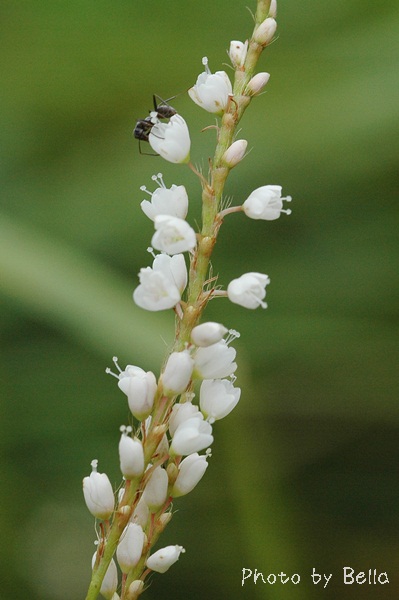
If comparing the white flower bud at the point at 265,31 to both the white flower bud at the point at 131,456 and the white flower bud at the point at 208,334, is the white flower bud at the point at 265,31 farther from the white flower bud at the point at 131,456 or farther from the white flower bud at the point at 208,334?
the white flower bud at the point at 131,456

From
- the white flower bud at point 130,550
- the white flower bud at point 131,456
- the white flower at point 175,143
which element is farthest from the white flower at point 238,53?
the white flower bud at point 130,550

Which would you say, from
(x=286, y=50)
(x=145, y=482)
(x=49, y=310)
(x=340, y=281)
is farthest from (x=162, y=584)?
(x=286, y=50)

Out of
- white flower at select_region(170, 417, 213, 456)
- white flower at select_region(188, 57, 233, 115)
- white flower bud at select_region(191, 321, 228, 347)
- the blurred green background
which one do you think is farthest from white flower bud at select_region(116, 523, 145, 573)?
the blurred green background

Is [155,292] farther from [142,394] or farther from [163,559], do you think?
[163,559]

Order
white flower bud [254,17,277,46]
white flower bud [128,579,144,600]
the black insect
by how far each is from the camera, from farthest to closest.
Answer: the black insect
white flower bud [254,17,277,46]
white flower bud [128,579,144,600]

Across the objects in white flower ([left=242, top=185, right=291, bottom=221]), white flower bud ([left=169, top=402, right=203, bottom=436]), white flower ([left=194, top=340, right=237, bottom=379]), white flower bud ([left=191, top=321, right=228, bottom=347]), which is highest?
white flower ([left=242, top=185, right=291, bottom=221])

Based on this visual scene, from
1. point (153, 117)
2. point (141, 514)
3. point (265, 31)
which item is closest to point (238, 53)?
point (265, 31)

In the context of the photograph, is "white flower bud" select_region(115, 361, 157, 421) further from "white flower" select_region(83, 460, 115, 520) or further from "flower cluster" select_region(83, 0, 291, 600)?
"white flower" select_region(83, 460, 115, 520)
